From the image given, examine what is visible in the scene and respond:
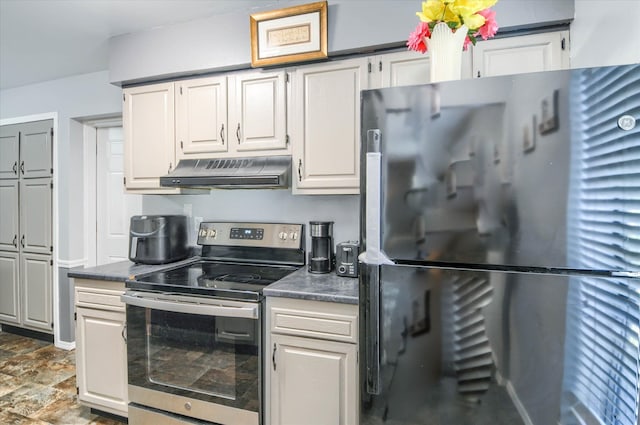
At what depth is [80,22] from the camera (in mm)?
2246

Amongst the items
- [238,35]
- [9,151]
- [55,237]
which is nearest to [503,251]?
[238,35]

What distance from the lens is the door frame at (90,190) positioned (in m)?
3.26

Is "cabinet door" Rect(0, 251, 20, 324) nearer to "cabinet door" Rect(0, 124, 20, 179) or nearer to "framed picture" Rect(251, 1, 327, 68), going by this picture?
"cabinet door" Rect(0, 124, 20, 179)

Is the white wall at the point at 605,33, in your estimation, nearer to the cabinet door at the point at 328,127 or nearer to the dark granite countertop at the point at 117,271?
the cabinet door at the point at 328,127

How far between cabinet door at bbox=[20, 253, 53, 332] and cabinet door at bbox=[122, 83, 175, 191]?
5.70 feet

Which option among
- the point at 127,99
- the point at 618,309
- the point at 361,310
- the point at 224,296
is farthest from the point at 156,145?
the point at 618,309

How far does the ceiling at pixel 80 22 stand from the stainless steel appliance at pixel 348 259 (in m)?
1.43

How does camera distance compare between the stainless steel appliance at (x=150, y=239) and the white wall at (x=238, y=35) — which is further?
the stainless steel appliance at (x=150, y=239)

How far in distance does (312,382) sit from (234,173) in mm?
1198

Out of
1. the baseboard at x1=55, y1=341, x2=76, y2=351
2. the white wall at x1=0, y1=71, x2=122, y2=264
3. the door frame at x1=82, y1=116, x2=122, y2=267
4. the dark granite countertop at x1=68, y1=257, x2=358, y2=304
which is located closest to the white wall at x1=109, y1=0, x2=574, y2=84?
the white wall at x1=0, y1=71, x2=122, y2=264

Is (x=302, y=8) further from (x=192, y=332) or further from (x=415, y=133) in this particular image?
(x=192, y=332)

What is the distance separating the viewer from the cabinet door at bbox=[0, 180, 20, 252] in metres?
3.58

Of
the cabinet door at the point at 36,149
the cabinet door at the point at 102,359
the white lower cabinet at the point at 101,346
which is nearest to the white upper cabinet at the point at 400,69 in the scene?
the white lower cabinet at the point at 101,346

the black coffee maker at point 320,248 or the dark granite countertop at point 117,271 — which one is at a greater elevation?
the black coffee maker at point 320,248
